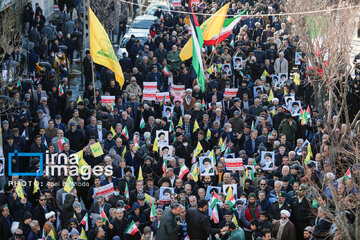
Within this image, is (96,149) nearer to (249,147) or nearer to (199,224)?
(249,147)

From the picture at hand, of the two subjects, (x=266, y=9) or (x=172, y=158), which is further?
(x=266, y=9)

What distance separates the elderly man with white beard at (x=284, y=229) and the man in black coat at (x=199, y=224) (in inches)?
55.4

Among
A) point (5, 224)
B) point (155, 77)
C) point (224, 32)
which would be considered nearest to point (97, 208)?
point (5, 224)

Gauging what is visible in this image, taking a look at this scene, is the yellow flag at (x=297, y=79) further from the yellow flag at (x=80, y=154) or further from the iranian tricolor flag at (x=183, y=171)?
the yellow flag at (x=80, y=154)

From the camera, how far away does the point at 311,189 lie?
17.3 m

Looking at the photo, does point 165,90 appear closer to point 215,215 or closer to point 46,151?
point 46,151

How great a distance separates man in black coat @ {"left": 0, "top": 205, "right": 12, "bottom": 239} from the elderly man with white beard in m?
5.03

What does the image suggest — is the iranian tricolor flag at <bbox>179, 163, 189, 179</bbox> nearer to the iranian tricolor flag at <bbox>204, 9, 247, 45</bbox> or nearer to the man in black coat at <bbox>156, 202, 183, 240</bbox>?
the man in black coat at <bbox>156, 202, 183, 240</bbox>

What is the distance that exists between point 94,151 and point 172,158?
1707 mm

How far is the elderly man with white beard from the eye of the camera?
57.7 ft

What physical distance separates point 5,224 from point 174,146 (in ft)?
16.6

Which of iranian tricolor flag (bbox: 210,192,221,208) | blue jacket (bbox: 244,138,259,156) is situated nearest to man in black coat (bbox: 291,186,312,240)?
iranian tricolor flag (bbox: 210,192,221,208)

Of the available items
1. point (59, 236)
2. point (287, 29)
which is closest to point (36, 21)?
point (287, 29)

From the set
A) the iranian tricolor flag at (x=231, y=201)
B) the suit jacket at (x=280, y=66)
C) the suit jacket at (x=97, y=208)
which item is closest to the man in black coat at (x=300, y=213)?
the iranian tricolor flag at (x=231, y=201)
